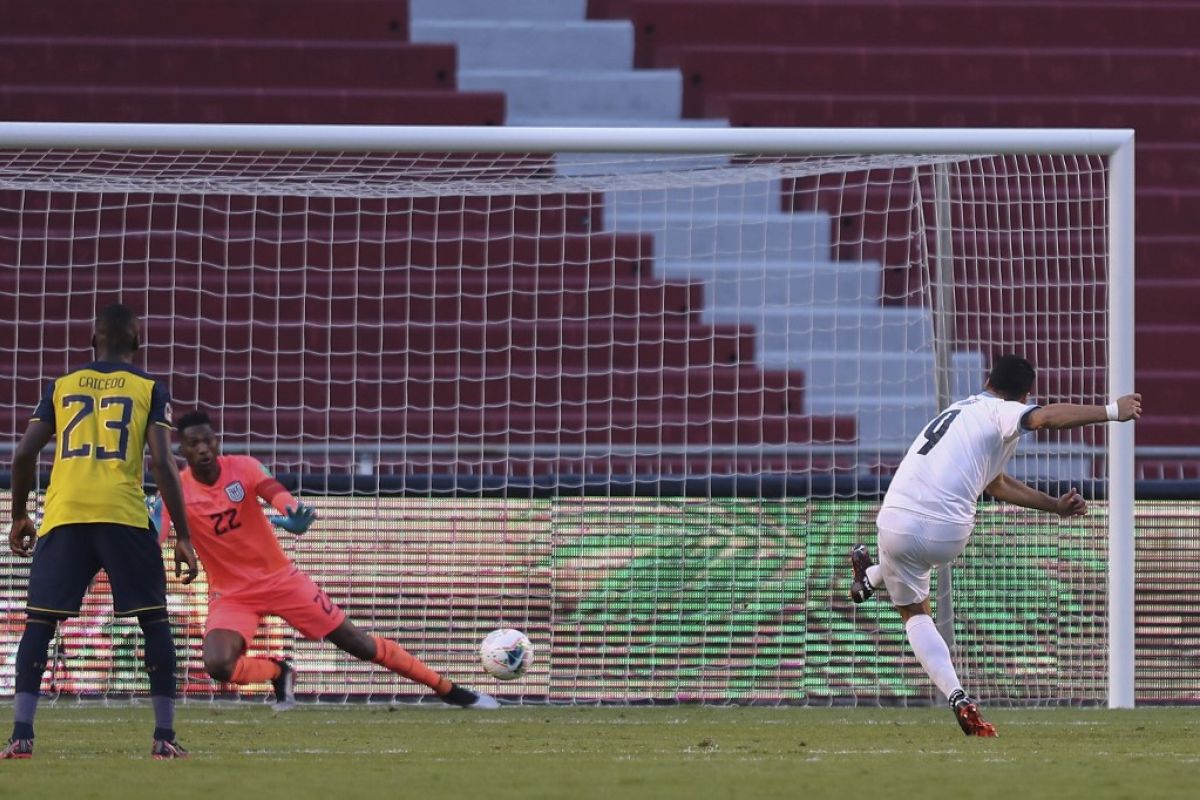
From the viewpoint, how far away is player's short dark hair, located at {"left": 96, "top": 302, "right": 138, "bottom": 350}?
6.38m

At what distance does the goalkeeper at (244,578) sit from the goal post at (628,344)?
1.30 m

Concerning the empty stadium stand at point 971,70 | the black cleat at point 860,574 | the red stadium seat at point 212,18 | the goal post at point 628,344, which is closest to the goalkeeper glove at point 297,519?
the goal post at point 628,344

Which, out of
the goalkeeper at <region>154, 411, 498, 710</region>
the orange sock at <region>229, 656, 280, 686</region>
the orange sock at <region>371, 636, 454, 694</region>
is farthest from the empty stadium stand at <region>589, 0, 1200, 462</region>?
the orange sock at <region>229, 656, 280, 686</region>

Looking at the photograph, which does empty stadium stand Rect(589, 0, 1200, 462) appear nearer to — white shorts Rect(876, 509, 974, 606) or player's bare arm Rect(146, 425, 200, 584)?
white shorts Rect(876, 509, 974, 606)

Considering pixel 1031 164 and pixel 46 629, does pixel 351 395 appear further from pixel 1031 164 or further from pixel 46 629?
pixel 46 629

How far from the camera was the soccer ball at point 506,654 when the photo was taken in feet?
30.0

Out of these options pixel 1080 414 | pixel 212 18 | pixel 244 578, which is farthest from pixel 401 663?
pixel 212 18

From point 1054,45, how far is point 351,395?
7.43 m

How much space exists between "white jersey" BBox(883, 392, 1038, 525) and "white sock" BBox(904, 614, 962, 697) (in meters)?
0.44

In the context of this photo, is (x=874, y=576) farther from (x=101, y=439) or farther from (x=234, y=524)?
(x=101, y=439)

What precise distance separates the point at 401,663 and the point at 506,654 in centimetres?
54

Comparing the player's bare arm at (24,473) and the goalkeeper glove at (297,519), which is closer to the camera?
the player's bare arm at (24,473)

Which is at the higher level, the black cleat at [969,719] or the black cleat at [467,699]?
the black cleat at [969,719]

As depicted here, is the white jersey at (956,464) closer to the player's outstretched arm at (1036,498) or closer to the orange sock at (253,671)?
the player's outstretched arm at (1036,498)
